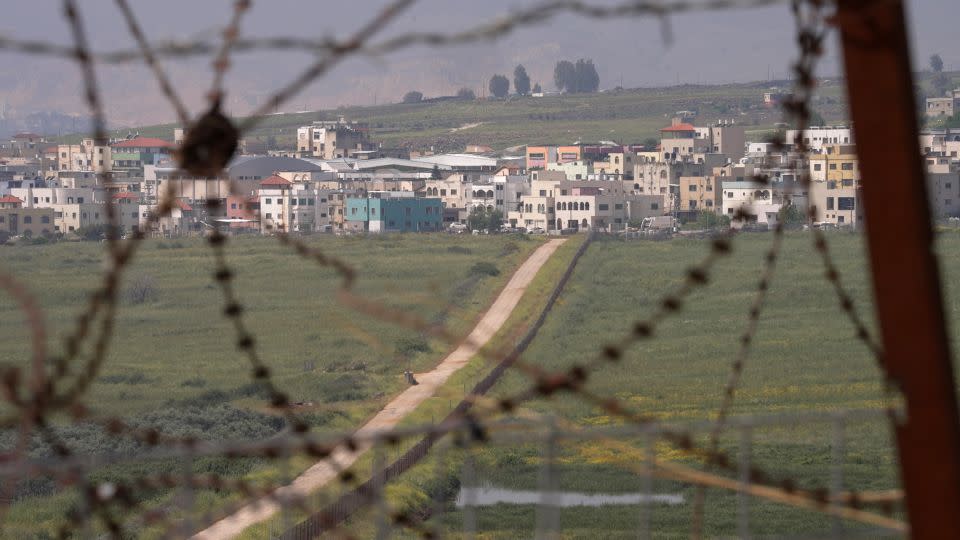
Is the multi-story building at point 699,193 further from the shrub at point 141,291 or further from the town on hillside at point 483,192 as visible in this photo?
the shrub at point 141,291

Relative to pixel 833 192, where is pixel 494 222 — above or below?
below

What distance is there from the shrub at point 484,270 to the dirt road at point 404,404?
27.3 inches

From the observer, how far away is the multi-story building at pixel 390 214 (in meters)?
60.8

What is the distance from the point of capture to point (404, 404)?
1919 centimetres

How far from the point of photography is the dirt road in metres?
5.72

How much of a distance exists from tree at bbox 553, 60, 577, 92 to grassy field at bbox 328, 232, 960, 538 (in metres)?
112

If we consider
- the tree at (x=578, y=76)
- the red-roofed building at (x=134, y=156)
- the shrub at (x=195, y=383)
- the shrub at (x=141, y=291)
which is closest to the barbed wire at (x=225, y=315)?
the shrub at (x=195, y=383)

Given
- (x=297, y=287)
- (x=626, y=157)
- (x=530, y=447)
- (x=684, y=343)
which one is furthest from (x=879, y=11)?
(x=626, y=157)

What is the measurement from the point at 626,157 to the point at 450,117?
52035 mm

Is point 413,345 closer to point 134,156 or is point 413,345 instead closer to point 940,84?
point 134,156

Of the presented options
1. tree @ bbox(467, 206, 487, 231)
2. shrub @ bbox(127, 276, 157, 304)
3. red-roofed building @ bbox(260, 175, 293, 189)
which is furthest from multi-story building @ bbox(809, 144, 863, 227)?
red-roofed building @ bbox(260, 175, 293, 189)

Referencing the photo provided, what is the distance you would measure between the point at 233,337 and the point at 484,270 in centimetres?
1365

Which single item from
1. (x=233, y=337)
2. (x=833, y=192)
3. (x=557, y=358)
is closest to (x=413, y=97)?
(x=833, y=192)

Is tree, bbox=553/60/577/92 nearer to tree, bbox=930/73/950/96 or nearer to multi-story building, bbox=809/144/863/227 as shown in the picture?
tree, bbox=930/73/950/96
